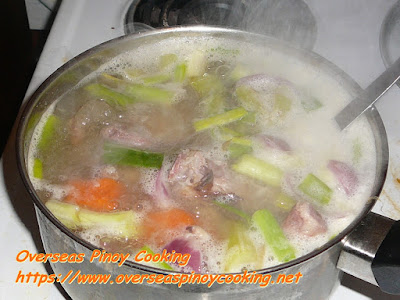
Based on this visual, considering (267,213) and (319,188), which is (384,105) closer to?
(319,188)

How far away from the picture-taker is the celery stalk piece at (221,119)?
4.28ft

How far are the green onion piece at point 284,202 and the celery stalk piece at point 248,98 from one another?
290 millimetres

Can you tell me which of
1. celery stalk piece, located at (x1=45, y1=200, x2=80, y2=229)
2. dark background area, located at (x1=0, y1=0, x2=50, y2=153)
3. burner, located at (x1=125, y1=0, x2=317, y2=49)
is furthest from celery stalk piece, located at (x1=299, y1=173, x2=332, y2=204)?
dark background area, located at (x1=0, y1=0, x2=50, y2=153)

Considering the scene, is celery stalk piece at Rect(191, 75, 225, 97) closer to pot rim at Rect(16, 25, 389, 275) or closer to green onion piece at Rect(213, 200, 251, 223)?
pot rim at Rect(16, 25, 389, 275)

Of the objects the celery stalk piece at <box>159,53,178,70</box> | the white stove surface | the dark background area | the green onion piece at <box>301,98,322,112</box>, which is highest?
the green onion piece at <box>301,98,322,112</box>

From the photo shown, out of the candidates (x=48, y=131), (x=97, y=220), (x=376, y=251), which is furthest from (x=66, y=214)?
(x=376, y=251)

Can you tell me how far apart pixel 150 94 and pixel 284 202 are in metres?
0.47

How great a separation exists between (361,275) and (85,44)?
1307 mm

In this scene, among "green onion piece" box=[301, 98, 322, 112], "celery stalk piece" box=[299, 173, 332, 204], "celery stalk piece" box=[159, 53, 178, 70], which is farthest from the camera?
"celery stalk piece" box=[159, 53, 178, 70]

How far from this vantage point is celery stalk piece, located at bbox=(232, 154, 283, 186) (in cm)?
118

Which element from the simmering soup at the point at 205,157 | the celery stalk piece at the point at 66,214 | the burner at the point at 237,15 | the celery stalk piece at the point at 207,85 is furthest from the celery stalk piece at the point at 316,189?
the burner at the point at 237,15

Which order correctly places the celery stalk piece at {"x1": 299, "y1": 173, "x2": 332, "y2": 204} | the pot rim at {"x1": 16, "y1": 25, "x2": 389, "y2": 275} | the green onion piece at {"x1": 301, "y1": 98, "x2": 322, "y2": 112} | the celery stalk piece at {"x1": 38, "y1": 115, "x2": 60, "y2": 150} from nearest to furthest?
the pot rim at {"x1": 16, "y1": 25, "x2": 389, "y2": 275} < the celery stalk piece at {"x1": 299, "y1": 173, "x2": 332, "y2": 204} < the celery stalk piece at {"x1": 38, "y1": 115, "x2": 60, "y2": 150} < the green onion piece at {"x1": 301, "y1": 98, "x2": 322, "y2": 112}

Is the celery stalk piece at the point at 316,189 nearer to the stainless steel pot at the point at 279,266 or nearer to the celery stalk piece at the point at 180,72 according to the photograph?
the stainless steel pot at the point at 279,266

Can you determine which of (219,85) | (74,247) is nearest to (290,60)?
(219,85)
